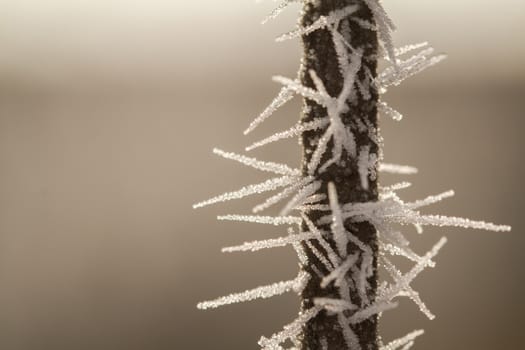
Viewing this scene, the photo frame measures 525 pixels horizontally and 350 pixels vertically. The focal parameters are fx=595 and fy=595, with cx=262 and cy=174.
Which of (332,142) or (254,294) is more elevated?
(332,142)

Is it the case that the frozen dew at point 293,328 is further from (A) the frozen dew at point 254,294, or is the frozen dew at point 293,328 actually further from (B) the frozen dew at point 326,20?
(B) the frozen dew at point 326,20

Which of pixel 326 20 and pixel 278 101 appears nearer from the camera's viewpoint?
pixel 326 20

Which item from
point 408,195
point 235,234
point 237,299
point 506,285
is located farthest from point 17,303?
point 237,299

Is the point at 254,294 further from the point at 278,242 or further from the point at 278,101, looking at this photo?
the point at 278,101

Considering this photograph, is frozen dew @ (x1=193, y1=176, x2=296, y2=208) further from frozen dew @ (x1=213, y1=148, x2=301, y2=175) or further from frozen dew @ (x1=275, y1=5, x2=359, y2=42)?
frozen dew @ (x1=275, y1=5, x2=359, y2=42)

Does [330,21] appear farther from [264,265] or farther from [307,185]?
[264,265]

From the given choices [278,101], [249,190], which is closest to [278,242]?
[249,190]

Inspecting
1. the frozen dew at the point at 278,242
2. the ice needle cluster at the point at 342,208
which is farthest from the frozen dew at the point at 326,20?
the frozen dew at the point at 278,242

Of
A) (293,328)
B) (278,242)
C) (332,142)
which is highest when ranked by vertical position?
(332,142)

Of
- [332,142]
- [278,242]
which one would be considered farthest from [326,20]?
[278,242]

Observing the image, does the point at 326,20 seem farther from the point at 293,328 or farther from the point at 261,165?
the point at 293,328
